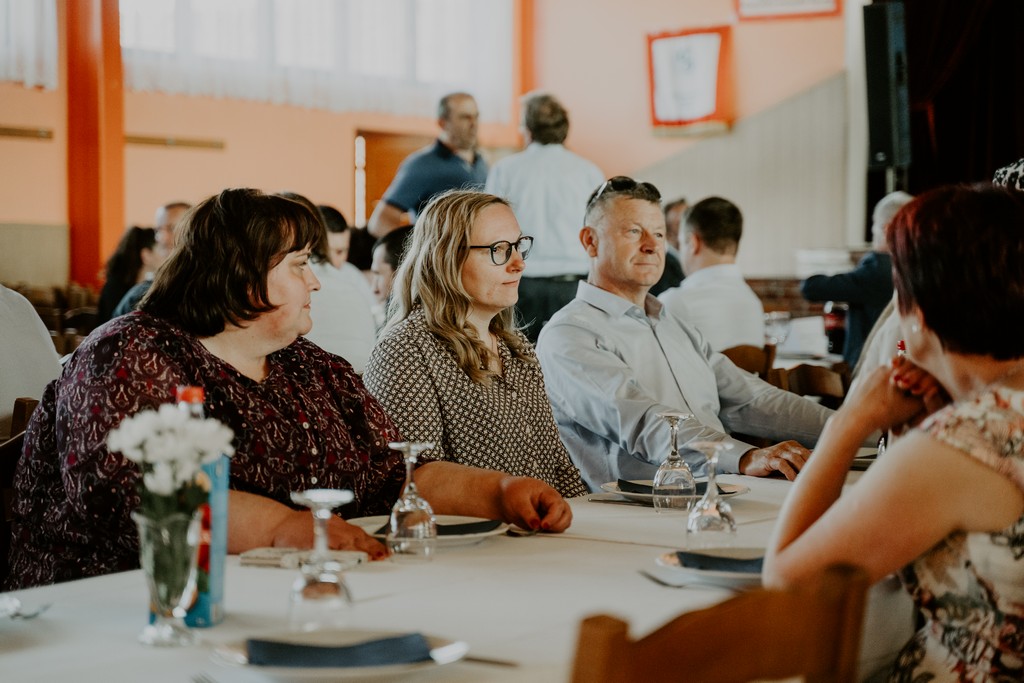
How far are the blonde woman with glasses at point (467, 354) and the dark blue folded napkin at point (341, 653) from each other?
150 centimetres

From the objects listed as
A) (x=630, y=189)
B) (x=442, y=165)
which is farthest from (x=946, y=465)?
(x=442, y=165)

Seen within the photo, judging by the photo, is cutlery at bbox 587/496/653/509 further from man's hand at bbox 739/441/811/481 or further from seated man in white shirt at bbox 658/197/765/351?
seated man in white shirt at bbox 658/197/765/351

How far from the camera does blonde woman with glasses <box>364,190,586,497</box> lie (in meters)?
2.94

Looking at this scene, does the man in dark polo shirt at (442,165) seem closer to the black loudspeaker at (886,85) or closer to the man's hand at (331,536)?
the black loudspeaker at (886,85)

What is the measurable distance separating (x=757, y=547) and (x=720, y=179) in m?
11.2

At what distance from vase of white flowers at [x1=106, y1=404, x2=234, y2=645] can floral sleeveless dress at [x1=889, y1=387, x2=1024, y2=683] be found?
90 centimetres

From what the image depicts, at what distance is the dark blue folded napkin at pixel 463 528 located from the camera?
211 centimetres

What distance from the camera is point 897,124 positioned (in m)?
10.4

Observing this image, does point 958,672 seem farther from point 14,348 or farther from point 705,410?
point 14,348

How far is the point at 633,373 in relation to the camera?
12.3ft

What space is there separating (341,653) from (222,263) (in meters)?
1.12

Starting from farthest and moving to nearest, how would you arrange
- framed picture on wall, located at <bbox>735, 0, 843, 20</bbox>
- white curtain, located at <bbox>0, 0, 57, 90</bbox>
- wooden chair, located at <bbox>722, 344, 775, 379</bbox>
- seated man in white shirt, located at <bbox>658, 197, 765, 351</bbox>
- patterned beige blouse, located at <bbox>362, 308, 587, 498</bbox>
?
framed picture on wall, located at <bbox>735, 0, 843, 20</bbox>, white curtain, located at <bbox>0, 0, 57, 90</bbox>, seated man in white shirt, located at <bbox>658, 197, 765, 351</bbox>, wooden chair, located at <bbox>722, 344, 775, 379</bbox>, patterned beige blouse, located at <bbox>362, 308, 587, 498</bbox>

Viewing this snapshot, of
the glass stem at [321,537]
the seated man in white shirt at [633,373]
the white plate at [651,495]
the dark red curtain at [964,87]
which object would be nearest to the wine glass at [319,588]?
the glass stem at [321,537]

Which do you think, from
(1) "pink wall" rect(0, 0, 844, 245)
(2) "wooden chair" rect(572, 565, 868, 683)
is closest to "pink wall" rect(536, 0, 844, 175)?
(1) "pink wall" rect(0, 0, 844, 245)
